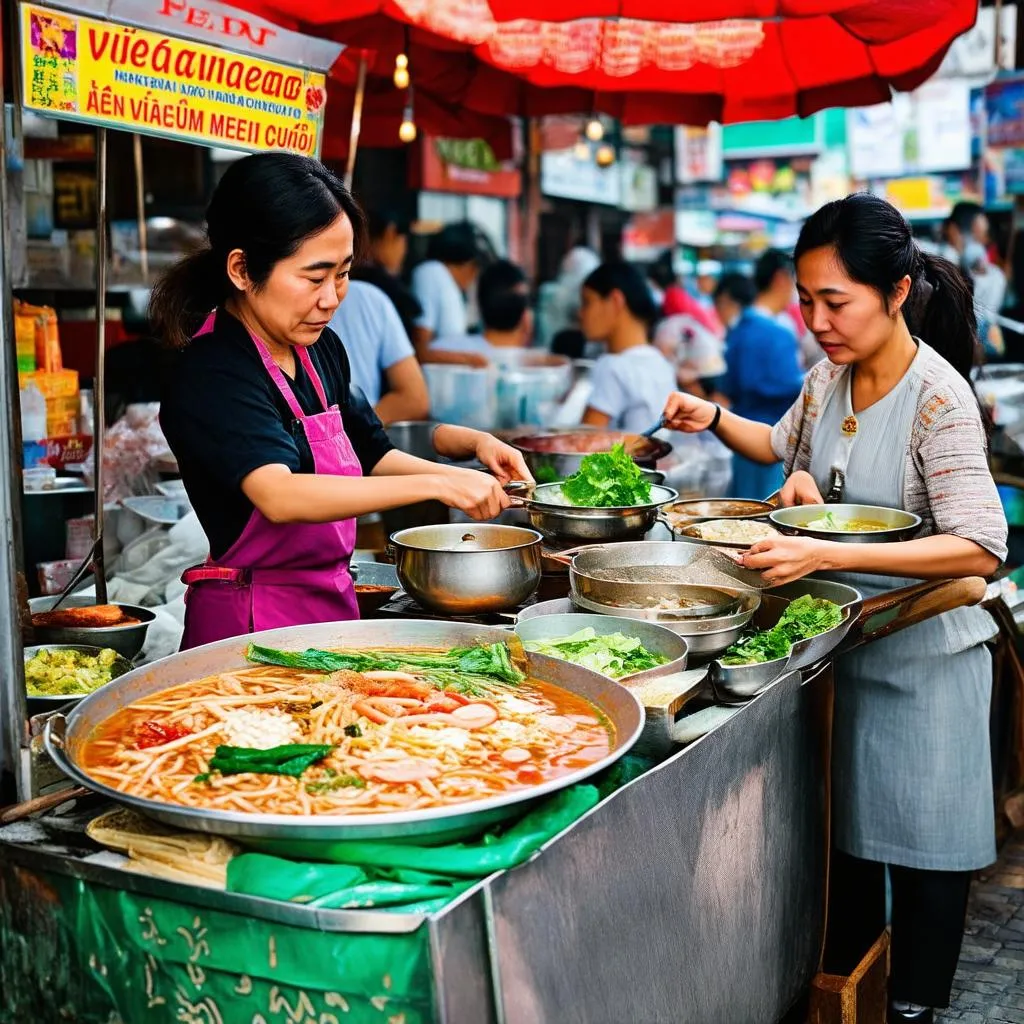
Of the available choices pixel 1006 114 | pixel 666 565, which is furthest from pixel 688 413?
pixel 1006 114

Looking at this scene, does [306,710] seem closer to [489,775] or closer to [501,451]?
[489,775]

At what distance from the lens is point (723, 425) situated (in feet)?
12.5

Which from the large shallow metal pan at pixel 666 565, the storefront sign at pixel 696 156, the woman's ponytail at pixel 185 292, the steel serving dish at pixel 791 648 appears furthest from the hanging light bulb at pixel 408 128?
the storefront sign at pixel 696 156

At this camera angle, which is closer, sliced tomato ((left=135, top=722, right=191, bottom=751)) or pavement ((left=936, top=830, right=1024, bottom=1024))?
sliced tomato ((left=135, top=722, right=191, bottom=751))

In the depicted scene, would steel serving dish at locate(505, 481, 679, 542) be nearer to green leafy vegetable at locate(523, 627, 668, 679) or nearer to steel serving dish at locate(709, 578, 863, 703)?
steel serving dish at locate(709, 578, 863, 703)

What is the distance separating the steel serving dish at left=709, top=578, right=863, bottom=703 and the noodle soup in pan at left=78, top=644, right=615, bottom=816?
333 mm

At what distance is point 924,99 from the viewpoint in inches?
636

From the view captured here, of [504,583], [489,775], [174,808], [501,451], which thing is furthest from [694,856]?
[501,451]

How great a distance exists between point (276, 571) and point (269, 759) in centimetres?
83

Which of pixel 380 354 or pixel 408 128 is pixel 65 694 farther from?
pixel 408 128

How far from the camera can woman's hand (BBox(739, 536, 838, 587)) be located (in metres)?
2.65

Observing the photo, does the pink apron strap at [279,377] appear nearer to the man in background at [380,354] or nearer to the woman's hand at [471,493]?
the woman's hand at [471,493]

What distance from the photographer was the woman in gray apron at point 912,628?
3.03 m

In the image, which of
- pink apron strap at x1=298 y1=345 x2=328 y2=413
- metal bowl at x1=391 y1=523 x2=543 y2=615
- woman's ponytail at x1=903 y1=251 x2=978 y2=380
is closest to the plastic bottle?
pink apron strap at x1=298 y1=345 x2=328 y2=413
